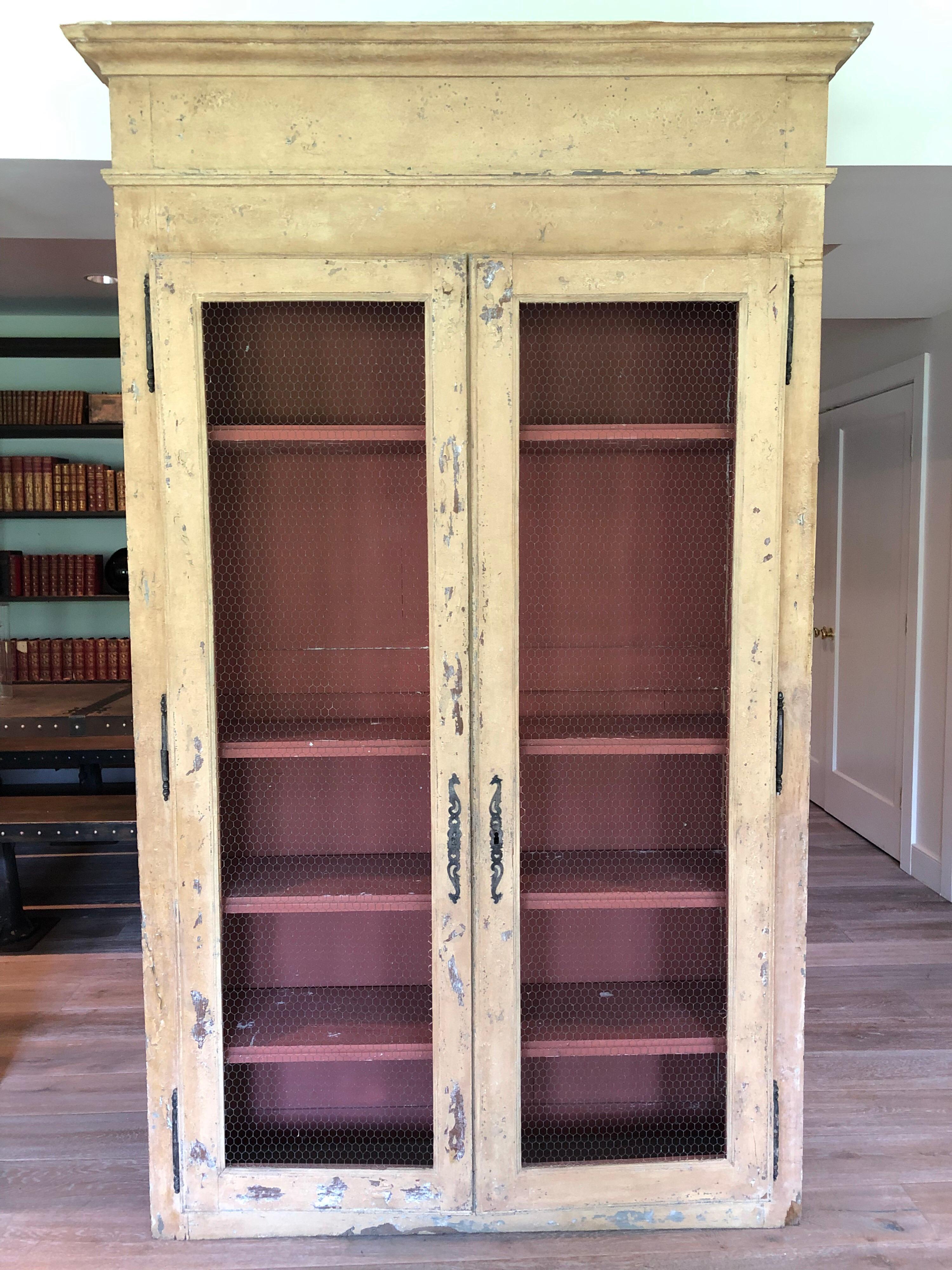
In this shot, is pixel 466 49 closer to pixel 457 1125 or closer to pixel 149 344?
pixel 149 344

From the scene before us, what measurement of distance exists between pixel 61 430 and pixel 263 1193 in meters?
3.53

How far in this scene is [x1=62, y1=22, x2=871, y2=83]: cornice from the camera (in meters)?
1.44

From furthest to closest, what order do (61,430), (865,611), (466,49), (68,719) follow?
(865,611), (61,430), (68,719), (466,49)

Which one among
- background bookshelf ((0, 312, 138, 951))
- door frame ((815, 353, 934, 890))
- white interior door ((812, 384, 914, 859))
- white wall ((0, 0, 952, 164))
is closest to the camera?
white wall ((0, 0, 952, 164))

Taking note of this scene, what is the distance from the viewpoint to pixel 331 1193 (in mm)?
1694

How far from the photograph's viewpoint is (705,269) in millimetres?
1534

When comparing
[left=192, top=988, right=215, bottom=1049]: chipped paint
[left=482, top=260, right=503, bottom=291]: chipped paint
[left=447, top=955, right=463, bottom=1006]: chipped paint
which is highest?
[left=482, top=260, right=503, bottom=291]: chipped paint

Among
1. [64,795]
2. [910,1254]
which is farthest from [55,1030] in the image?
[910,1254]

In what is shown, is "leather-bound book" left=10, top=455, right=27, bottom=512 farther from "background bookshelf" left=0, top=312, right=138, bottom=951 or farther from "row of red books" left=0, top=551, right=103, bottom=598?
"row of red books" left=0, top=551, right=103, bottom=598

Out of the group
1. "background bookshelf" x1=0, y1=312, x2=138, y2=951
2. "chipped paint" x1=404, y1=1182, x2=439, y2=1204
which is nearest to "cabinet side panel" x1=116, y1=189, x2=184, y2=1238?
"chipped paint" x1=404, y1=1182, x2=439, y2=1204

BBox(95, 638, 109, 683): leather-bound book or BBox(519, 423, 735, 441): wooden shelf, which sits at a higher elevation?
BBox(519, 423, 735, 441): wooden shelf

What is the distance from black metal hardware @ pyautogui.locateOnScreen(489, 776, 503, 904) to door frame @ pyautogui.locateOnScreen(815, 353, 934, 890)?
2857 millimetres

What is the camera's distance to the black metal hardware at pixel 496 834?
63.2 inches
